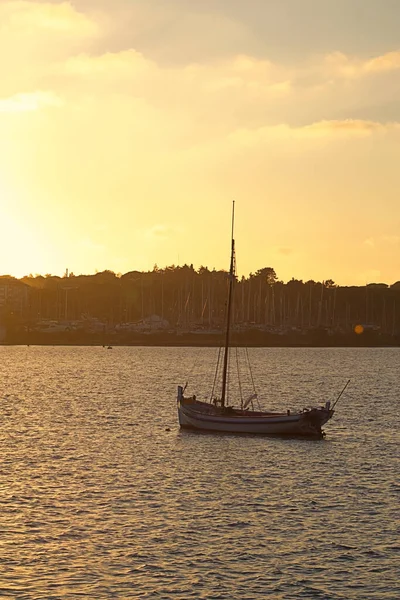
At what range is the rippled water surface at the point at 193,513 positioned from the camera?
38719 millimetres

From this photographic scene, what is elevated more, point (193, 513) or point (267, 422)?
point (267, 422)

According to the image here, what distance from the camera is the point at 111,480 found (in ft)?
199

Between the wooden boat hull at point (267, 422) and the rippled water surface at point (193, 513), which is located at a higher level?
the wooden boat hull at point (267, 422)

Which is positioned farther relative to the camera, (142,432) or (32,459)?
(142,432)

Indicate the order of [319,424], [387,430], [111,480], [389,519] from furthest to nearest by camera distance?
1. [387,430]
2. [319,424]
3. [111,480]
4. [389,519]

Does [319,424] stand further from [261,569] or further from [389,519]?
[261,569]

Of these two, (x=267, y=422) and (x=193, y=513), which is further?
(x=267, y=422)

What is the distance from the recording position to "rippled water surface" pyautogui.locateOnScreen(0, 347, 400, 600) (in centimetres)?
3872

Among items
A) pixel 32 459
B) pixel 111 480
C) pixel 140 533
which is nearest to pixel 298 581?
pixel 140 533

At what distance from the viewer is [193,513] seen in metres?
51.0

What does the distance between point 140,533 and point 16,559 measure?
→ 6965mm

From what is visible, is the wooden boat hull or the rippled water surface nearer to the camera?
the rippled water surface

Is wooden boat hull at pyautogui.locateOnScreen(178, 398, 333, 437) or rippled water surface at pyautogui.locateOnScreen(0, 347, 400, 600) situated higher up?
wooden boat hull at pyautogui.locateOnScreen(178, 398, 333, 437)

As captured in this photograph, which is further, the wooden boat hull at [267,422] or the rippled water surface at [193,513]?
the wooden boat hull at [267,422]
